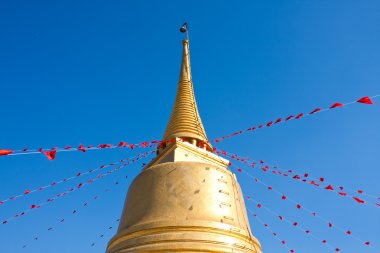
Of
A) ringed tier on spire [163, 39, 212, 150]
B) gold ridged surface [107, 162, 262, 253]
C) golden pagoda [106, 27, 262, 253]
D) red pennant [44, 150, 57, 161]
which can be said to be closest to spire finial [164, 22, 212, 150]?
ringed tier on spire [163, 39, 212, 150]

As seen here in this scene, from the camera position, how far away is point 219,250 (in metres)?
6.58

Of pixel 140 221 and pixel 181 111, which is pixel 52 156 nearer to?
pixel 140 221

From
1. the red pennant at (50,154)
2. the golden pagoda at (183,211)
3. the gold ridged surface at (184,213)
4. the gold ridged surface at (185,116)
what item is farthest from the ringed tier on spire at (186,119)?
the red pennant at (50,154)

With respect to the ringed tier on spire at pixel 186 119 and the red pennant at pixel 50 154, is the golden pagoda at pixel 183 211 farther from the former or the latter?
the red pennant at pixel 50 154

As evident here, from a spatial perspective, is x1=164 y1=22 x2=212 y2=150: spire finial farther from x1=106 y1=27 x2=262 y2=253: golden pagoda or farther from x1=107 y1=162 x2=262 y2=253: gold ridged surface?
x1=107 y1=162 x2=262 y2=253: gold ridged surface

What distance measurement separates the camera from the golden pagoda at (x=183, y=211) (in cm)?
670

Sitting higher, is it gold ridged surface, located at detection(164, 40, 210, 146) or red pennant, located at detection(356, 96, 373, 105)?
gold ridged surface, located at detection(164, 40, 210, 146)

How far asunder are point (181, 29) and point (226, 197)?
11037 mm

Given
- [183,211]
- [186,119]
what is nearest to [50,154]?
[183,211]

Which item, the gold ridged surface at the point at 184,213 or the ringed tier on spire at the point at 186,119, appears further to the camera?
the ringed tier on spire at the point at 186,119

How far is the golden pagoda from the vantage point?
6703mm

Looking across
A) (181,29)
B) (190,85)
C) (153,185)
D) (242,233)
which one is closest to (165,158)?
(153,185)

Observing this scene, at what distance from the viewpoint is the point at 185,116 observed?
1198 centimetres

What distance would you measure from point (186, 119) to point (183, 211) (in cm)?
502
